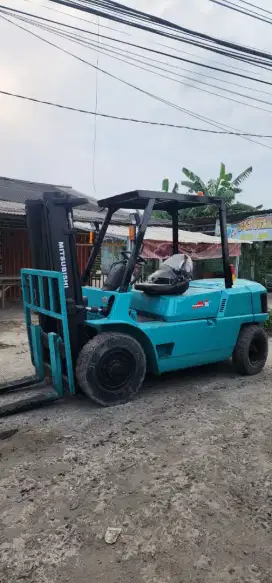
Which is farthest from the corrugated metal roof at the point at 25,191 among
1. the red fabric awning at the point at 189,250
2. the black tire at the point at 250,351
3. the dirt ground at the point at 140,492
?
the dirt ground at the point at 140,492

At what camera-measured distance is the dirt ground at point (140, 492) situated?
7.42 feet

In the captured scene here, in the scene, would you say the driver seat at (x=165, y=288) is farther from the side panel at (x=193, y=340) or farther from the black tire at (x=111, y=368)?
the black tire at (x=111, y=368)

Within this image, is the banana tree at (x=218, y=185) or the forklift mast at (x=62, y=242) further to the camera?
the banana tree at (x=218, y=185)

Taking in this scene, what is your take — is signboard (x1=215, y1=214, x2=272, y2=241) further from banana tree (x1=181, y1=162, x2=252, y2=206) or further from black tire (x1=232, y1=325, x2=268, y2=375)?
black tire (x1=232, y1=325, x2=268, y2=375)

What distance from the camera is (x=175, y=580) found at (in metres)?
2.15

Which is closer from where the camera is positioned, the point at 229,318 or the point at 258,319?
the point at 229,318

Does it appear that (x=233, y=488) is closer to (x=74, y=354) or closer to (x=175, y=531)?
(x=175, y=531)

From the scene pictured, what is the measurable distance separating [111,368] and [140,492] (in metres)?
1.57

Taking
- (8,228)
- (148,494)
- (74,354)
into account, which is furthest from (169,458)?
(8,228)

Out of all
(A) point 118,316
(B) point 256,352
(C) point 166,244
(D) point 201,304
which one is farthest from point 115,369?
(C) point 166,244

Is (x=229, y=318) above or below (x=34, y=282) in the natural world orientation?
below

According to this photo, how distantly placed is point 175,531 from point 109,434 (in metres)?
1.38

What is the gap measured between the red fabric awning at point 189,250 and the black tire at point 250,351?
254 inches

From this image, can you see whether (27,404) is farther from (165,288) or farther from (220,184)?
(220,184)
